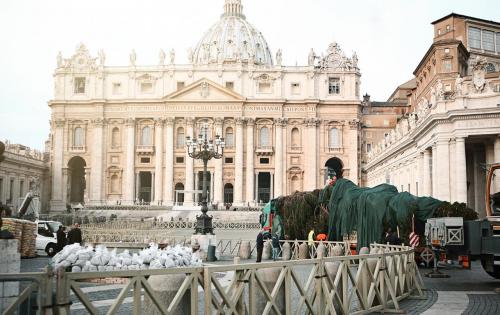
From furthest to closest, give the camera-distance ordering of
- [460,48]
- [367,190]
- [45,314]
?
1. [460,48]
2. [367,190]
3. [45,314]

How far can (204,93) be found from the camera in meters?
73.9

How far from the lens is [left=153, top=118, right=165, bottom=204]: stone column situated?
243 feet

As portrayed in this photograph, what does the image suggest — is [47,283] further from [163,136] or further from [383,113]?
[383,113]

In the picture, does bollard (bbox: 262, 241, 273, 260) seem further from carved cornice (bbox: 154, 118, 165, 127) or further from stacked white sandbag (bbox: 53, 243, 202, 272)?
carved cornice (bbox: 154, 118, 165, 127)

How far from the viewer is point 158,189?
7412 centimetres

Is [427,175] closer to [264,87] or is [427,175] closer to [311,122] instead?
[311,122]

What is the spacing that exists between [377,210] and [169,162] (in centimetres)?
5591

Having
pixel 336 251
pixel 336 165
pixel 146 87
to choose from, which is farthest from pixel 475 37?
pixel 336 251

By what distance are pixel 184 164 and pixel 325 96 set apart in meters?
19.6

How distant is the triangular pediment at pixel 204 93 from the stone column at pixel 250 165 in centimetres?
368

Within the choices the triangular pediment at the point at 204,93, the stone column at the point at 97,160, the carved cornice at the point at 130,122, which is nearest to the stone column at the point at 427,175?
the triangular pediment at the point at 204,93

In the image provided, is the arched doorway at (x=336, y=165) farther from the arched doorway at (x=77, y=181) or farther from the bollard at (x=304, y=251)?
the bollard at (x=304, y=251)

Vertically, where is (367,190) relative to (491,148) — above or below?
below

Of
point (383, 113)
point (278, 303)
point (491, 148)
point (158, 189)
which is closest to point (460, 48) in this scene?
point (491, 148)
